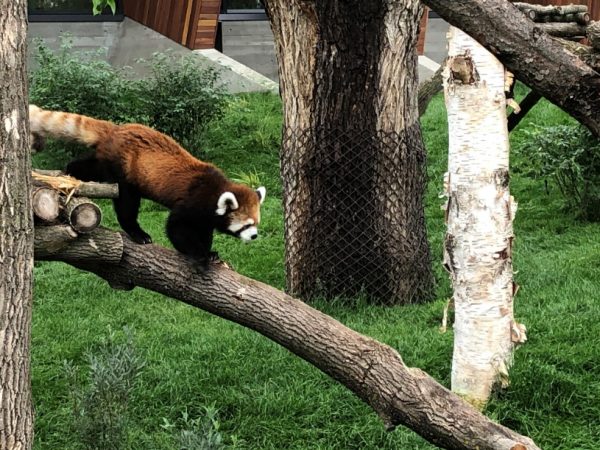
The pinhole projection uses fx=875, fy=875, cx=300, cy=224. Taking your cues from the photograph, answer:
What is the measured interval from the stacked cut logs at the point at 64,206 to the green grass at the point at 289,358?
1413 millimetres

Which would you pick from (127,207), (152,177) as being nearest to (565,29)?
(152,177)

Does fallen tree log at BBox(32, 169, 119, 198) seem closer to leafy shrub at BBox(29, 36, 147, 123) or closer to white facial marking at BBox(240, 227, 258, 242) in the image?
white facial marking at BBox(240, 227, 258, 242)

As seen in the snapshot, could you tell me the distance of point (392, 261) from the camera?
22.5 ft

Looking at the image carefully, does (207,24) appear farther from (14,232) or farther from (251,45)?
(14,232)

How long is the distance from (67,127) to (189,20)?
29.6 feet

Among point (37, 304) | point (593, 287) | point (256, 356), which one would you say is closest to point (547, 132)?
point (593, 287)

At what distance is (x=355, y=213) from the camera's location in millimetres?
6836

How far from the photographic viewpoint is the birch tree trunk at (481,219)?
4898mm

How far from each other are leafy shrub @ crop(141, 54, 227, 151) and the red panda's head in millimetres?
5253

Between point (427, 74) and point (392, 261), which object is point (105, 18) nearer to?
point (427, 74)

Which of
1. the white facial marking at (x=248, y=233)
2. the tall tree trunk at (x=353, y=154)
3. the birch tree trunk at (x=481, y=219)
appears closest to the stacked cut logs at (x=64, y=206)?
the white facial marking at (x=248, y=233)

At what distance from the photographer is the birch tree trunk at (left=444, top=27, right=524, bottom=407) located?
4898 mm

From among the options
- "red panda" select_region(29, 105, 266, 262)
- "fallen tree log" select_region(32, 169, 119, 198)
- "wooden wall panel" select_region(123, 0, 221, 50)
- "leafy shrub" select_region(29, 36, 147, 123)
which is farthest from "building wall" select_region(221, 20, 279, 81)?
"fallen tree log" select_region(32, 169, 119, 198)

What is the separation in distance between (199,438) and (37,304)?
3.88 meters
